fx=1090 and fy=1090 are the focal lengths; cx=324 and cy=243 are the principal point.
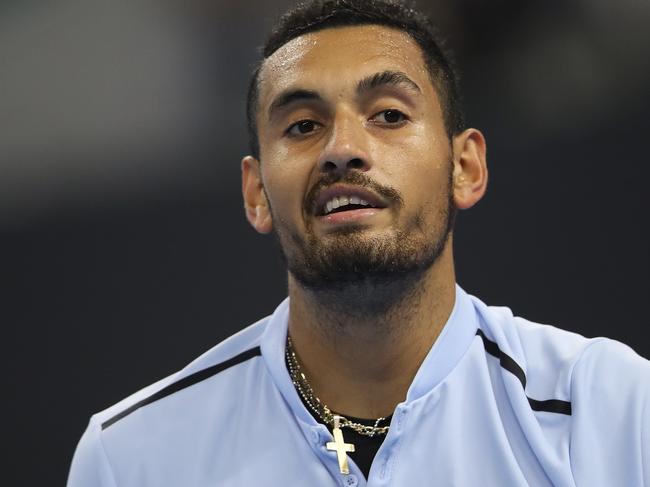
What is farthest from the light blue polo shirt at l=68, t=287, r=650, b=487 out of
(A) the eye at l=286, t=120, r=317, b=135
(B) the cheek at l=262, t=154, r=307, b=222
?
(A) the eye at l=286, t=120, r=317, b=135

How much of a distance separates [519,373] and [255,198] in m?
0.65

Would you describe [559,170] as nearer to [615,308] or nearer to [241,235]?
[615,308]

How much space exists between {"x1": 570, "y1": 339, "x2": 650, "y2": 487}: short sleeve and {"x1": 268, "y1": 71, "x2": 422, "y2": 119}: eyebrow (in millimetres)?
590

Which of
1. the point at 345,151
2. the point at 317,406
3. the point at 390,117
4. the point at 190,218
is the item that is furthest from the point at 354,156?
the point at 190,218

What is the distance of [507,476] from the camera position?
5.90ft

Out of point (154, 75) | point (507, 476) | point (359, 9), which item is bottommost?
point (507, 476)

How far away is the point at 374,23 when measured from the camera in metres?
2.10

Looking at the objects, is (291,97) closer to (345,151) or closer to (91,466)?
(345,151)

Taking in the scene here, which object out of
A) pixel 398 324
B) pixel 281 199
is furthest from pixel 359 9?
pixel 398 324

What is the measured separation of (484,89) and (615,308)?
69 centimetres

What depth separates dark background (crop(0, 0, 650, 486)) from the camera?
112 inches

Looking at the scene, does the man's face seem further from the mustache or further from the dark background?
the dark background

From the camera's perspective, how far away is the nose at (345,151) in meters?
1.89

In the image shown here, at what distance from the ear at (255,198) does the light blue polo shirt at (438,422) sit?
0.18 m
